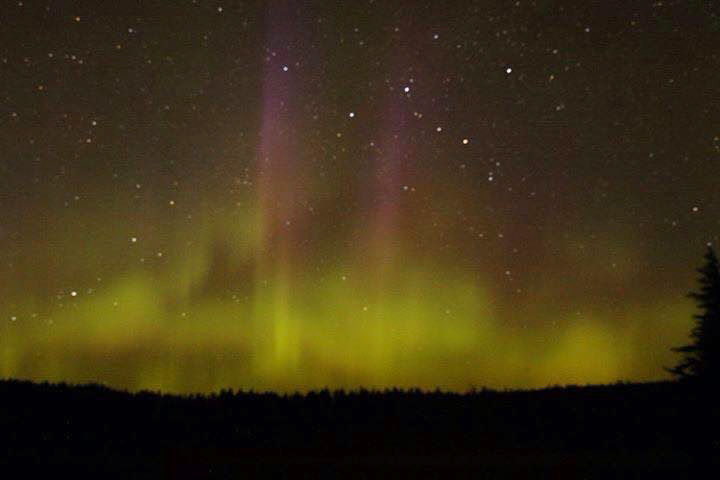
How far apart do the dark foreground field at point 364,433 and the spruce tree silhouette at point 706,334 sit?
43 cm

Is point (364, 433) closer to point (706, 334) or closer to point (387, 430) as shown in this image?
point (387, 430)

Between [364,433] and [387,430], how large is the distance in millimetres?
585

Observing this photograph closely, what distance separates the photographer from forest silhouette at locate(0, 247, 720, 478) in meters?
13.9

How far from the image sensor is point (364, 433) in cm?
1822

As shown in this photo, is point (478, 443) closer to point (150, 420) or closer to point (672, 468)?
point (672, 468)

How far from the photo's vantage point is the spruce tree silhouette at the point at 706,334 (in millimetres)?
15430

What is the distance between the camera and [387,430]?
60.7ft

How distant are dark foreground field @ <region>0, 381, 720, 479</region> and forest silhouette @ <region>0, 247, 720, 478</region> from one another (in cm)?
4

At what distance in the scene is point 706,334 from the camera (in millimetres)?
15562

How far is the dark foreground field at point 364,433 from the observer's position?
13.8 metres

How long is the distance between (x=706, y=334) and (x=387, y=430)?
7.01 meters

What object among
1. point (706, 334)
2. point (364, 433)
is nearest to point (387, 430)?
point (364, 433)

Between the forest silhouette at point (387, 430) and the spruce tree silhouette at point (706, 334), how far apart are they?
0.02 metres

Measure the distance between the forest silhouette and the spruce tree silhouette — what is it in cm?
2
